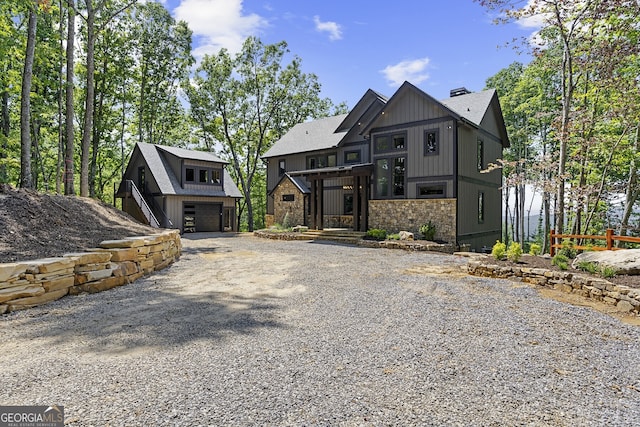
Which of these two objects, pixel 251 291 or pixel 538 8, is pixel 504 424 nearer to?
pixel 251 291

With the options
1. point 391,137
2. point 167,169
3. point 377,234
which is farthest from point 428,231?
point 167,169

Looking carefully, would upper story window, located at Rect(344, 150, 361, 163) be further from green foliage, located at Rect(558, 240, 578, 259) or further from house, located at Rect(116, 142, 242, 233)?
green foliage, located at Rect(558, 240, 578, 259)

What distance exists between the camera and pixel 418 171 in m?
15.4

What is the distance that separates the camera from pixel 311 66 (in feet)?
98.5

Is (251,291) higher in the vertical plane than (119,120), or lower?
lower

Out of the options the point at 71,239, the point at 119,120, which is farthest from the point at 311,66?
the point at 71,239

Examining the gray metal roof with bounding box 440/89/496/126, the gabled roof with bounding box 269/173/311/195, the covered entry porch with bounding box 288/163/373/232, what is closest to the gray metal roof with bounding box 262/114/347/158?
the gabled roof with bounding box 269/173/311/195

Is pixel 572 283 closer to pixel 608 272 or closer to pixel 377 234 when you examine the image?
pixel 608 272

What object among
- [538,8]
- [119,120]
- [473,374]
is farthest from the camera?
[119,120]

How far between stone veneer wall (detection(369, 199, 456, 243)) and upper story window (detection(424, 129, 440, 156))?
7.38ft

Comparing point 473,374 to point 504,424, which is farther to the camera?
point 473,374

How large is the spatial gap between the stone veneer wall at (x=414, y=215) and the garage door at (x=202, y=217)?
40.8 feet

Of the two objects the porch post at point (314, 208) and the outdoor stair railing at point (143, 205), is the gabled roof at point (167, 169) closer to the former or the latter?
the outdoor stair railing at point (143, 205)

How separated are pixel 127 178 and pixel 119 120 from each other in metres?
7.48
